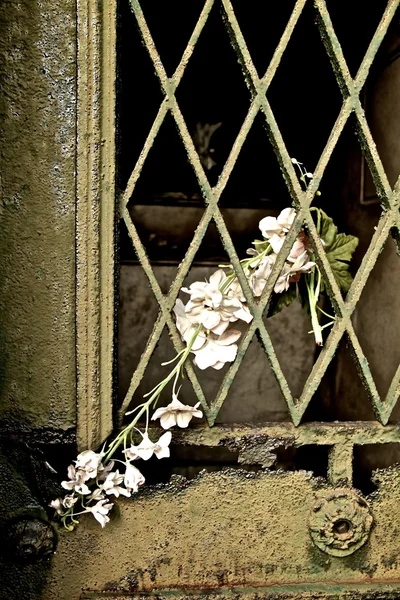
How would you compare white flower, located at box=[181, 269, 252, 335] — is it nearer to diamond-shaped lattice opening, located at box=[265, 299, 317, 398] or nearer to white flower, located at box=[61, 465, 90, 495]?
white flower, located at box=[61, 465, 90, 495]

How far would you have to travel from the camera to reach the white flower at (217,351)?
2.92ft

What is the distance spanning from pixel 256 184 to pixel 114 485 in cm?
168

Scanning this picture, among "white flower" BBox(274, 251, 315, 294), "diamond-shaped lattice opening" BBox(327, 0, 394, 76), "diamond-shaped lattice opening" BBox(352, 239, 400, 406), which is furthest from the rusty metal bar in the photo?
"diamond-shaped lattice opening" BBox(327, 0, 394, 76)

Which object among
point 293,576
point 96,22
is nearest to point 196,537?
point 293,576

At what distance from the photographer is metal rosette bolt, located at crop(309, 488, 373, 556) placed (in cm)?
92

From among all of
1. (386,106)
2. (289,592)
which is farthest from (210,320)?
(386,106)

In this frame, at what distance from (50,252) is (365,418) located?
132 cm

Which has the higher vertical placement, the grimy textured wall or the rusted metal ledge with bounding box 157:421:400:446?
the grimy textured wall

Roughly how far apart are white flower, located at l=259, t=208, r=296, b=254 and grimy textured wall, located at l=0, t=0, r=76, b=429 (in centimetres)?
30

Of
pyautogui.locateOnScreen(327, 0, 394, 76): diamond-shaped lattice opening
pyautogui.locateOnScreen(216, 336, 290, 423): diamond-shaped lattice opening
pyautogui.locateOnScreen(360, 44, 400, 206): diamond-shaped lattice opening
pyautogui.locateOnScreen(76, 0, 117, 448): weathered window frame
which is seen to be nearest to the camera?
pyautogui.locateOnScreen(76, 0, 117, 448): weathered window frame

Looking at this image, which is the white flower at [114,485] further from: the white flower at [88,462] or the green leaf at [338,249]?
the green leaf at [338,249]

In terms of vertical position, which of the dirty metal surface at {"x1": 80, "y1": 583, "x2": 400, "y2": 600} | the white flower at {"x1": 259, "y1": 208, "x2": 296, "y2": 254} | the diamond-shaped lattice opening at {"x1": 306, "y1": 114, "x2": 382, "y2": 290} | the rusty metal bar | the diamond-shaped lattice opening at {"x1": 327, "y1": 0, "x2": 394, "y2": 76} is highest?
the diamond-shaped lattice opening at {"x1": 327, "y1": 0, "x2": 394, "y2": 76}

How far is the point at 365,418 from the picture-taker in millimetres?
1836

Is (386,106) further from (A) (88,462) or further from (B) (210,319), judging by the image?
(A) (88,462)
